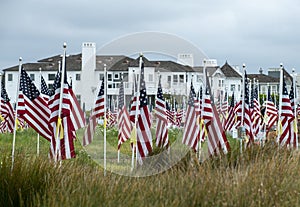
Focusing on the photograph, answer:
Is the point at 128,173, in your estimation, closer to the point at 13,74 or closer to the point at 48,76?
the point at 48,76

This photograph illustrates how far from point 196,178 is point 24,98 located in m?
8.95

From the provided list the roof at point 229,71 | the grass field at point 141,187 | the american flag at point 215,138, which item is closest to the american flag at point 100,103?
the american flag at point 215,138

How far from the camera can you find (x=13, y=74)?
83250mm

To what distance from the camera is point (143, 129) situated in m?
16.7

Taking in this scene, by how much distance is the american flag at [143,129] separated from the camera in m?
15.8

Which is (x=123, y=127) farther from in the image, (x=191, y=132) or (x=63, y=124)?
(x=63, y=124)

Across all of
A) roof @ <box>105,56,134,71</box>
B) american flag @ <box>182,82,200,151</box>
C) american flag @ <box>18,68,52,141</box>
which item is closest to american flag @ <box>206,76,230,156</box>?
american flag @ <box>182,82,200,151</box>

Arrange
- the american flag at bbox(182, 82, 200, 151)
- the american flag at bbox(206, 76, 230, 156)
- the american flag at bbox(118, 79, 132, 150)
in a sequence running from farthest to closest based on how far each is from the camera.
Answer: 1. the american flag at bbox(118, 79, 132, 150)
2. the american flag at bbox(182, 82, 200, 151)
3. the american flag at bbox(206, 76, 230, 156)

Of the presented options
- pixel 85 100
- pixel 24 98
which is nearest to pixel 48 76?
pixel 85 100

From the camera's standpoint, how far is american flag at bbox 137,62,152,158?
15.8m

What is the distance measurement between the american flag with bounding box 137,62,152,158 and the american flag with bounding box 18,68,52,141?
2195 millimetres

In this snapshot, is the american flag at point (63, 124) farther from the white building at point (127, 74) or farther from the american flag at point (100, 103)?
the american flag at point (100, 103)

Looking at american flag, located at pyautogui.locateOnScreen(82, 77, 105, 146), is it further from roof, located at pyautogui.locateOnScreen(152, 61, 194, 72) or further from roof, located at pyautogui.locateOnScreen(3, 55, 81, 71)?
roof, located at pyautogui.locateOnScreen(3, 55, 81, 71)

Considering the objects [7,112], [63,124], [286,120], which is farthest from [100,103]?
[7,112]
